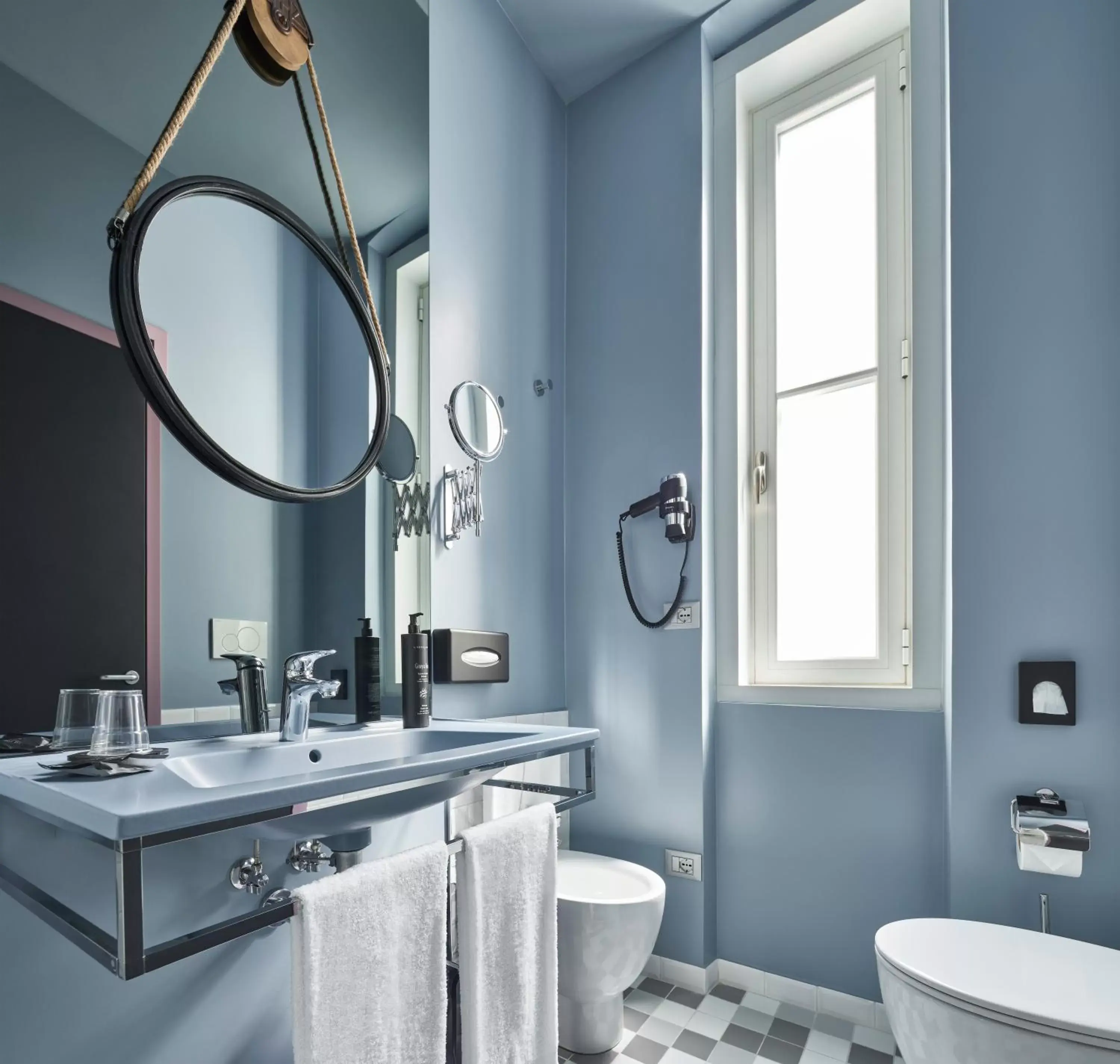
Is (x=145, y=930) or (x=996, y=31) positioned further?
(x=996, y=31)

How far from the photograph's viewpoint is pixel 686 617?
6.54 feet

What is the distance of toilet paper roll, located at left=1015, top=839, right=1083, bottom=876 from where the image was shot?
4.33ft

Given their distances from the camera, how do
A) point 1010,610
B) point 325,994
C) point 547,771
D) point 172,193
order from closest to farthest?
1. point 325,994
2. point 172,193
3. point 1010,610
4. point 547,771

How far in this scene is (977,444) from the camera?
1575 millimetres

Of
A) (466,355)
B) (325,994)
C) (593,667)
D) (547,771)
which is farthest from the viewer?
(593,667)

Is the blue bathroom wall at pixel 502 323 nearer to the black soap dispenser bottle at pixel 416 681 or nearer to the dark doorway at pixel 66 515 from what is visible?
the black soap dispenser bottle at pixel 416 681

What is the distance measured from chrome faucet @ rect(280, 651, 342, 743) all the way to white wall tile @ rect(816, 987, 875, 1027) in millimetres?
1462

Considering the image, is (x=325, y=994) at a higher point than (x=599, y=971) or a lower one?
higher

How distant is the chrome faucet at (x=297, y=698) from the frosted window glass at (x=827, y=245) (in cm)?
155

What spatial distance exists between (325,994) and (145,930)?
1.29 ft

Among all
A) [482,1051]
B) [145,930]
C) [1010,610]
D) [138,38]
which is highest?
[138,38]

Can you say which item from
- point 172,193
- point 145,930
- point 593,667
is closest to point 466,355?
point 172,193

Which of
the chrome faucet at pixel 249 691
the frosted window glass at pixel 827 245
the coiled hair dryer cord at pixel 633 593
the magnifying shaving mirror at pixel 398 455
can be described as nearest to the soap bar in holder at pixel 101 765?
the chrome faucet at pixel 249 691

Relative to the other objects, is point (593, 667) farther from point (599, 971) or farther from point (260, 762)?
point (260, 762)
